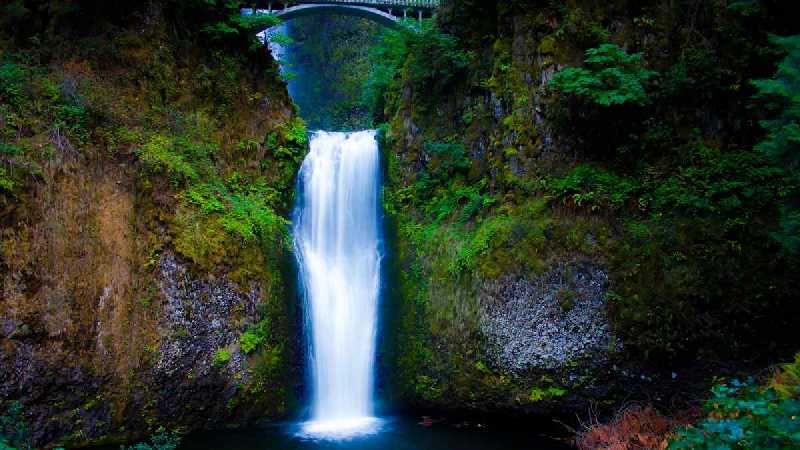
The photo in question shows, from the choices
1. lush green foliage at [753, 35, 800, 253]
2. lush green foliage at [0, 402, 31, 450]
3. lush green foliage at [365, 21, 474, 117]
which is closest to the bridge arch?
lush green foliage at [365, 21, 474, 117]

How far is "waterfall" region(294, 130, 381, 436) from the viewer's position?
955cm

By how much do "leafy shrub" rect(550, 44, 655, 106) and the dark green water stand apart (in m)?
5.53

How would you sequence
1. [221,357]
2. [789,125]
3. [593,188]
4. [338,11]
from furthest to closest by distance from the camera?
[338,11], [593,188], [221,357], [789,125]

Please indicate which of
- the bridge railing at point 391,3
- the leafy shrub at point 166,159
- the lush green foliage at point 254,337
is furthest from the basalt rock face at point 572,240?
the bridge railing at point 391,3

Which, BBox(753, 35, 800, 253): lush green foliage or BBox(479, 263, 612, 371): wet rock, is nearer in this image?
BBox(753, 35, 800, 253): lush green foliage

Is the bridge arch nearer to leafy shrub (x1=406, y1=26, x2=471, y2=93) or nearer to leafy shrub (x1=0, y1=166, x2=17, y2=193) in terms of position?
leafy shrub (x1=406, y1=26, x2=471, y2=93)

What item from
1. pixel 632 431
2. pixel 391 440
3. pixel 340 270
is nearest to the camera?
pixel 632 431

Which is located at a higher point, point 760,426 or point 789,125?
point 789,125

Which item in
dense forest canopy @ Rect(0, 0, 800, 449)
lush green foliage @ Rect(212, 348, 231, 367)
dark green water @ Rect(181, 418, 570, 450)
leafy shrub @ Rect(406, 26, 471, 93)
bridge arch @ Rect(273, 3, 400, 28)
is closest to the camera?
dense forest canopy @ Rect(0, 0, 800, 449)

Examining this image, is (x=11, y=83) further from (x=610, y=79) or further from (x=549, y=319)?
(x=610, y=79)

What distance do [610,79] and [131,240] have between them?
8.25 meters

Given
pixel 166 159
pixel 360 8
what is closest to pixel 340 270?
pixel 166 159

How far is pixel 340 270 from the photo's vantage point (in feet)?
A: 35.3

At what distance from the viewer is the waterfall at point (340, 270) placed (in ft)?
31.3
